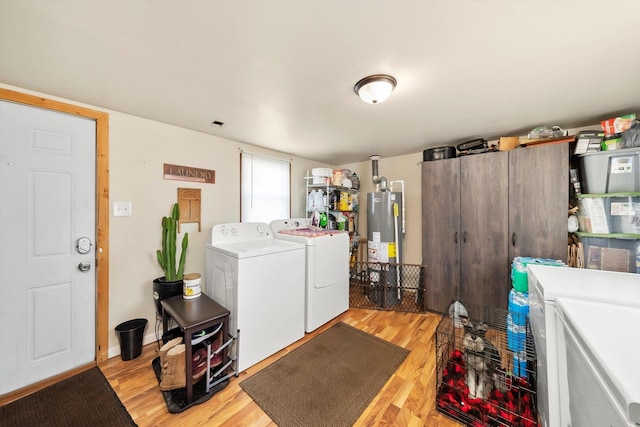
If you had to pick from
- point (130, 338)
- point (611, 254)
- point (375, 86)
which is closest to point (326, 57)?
point (375, 86)

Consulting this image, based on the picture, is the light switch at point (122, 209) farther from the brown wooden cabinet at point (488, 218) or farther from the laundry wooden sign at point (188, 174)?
the brown wooden cabinet at point (488, 218)

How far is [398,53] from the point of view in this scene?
120 centimetres

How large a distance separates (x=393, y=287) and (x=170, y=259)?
2.56 m

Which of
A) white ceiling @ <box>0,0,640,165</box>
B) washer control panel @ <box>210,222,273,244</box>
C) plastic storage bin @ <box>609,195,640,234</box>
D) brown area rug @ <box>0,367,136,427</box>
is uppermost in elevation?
white ceiling @ <box>0,0,640,165</box>

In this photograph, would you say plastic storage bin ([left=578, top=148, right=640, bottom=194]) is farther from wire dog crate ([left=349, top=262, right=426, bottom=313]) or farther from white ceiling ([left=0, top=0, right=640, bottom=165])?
wire dog crate ([left=349, top=262, right=426, bottom=313])

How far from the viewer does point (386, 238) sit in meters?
3.07

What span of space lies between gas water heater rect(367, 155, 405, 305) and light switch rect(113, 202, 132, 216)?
2706 mm

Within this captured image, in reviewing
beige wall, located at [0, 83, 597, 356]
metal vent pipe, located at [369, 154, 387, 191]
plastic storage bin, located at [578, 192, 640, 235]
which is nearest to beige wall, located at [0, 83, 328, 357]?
beige wall, located at [0, 83, 597, 356]

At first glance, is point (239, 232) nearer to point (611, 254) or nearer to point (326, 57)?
point (326, 57)

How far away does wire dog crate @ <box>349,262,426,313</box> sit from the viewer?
284 centimetres

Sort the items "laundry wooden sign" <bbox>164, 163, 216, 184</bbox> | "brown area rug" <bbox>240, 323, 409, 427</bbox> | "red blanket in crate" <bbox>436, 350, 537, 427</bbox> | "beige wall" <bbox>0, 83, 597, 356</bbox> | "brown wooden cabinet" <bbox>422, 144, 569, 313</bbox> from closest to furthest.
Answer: "red blanket in crate" <bbox>436, 350, 537, 427</bbox> → "brown area rug" <bbox>240, 323, 409, 427</bbox> → "beige wall" <bbox>0, 83, 597, 356</bbox> → "brown wooden cabinet" <bbox>422, 144, 569, 313</bbox> → "laundry wooden sign" <bbox>164, 163, 216, 184</bbox>

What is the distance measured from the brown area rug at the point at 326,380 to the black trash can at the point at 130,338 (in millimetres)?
1056

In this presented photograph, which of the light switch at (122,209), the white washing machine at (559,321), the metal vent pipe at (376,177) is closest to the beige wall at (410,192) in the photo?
the metal vent pipe at (376,177)

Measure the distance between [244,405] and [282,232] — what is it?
1621mm
